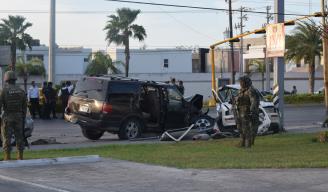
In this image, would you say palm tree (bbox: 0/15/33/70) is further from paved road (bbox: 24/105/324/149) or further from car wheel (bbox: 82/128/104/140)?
car wheel (bbox: 82/128/104/140)

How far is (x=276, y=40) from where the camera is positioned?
21.2 metres

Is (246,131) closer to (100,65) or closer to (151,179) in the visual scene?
(151,179)

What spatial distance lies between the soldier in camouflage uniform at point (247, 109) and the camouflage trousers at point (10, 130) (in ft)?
18.2

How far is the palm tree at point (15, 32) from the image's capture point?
58.8 meters

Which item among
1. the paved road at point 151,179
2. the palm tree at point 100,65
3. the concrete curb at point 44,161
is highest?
the palm tree at point 100,65

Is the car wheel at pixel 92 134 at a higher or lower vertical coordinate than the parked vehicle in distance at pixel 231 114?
lower

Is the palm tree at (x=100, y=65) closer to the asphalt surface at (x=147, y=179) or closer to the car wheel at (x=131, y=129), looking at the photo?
the car wheel at (x=131, y=129)

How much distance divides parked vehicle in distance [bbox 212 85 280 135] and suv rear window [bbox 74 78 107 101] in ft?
12.7

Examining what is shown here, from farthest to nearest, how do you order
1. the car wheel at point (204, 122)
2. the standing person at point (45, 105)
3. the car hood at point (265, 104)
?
1. the standing person at point (45, 105)
2. the car wheel at point (204, 122)
3. the car hood at point (265, 104)

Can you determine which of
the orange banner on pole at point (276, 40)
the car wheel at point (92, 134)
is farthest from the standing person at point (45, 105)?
the orange banner on pole at point (276, 40)

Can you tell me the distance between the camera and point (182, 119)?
805 inches

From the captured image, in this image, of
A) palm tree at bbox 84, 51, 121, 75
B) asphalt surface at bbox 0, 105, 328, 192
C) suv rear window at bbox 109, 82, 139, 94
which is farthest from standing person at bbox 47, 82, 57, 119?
palm tree at bbox 84, 51, 121, 75

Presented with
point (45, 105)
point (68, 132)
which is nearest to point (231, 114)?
point (68, 132)

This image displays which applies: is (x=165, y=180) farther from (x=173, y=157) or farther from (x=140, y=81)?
(x=140, y=81)
